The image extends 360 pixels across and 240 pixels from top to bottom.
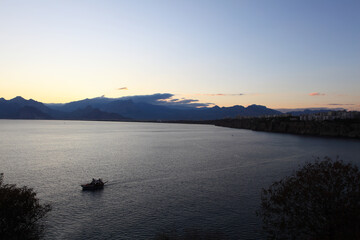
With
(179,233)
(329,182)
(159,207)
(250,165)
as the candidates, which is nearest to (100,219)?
(159,207)

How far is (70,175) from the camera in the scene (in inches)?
2901

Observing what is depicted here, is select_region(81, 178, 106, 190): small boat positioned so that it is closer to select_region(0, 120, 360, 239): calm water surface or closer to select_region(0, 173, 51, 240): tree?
select_region(0, 120, 360, 239): calm water surface

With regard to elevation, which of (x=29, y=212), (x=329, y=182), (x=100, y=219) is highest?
(x=329, y=182)

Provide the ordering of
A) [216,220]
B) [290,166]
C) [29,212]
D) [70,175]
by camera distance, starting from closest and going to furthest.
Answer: [29,212] → [216,220] → [70,175] → [290,166]

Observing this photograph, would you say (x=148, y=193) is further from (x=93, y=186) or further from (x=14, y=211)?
(x=14, y=211)

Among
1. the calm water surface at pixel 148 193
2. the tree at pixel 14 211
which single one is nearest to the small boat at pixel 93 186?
the calm water surface at pixel 148 193

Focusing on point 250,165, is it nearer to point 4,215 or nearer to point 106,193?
point 106,193

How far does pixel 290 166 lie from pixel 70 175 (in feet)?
227

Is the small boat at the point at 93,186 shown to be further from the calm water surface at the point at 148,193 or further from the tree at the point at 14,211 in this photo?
the tree at the point at 14,211

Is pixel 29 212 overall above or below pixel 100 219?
above

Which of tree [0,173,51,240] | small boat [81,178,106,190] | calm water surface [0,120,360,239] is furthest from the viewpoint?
small boat [81,178,106,190]

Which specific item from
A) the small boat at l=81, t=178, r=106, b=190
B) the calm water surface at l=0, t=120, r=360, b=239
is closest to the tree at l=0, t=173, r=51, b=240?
the calm water surface at l=0, t=120, r=360, b=239

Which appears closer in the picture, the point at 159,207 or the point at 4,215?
the point at 4,215

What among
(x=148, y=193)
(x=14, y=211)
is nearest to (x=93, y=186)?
(x=148, y=193)
